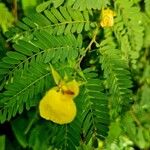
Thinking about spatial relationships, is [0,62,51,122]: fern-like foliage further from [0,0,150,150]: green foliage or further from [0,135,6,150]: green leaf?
[0,135,6,150]: green leaf

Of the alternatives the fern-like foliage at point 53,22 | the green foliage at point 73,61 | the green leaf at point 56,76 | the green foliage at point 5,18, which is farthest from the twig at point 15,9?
the green leaf at point 56,76

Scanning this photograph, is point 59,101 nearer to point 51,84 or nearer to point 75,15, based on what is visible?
point 51,84

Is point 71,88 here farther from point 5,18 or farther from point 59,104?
point 5,18

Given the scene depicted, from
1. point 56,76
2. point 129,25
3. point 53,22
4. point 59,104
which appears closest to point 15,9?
point 53,22

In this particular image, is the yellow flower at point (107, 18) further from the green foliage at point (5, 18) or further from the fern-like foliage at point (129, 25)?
the green foliage at point (5, 18)

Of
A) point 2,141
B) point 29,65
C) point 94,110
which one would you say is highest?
point 29,65

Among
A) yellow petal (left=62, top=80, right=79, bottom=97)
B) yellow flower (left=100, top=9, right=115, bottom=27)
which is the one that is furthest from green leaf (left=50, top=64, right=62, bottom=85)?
yellow flower (left=100, top=9, right=115, bottom=27)
